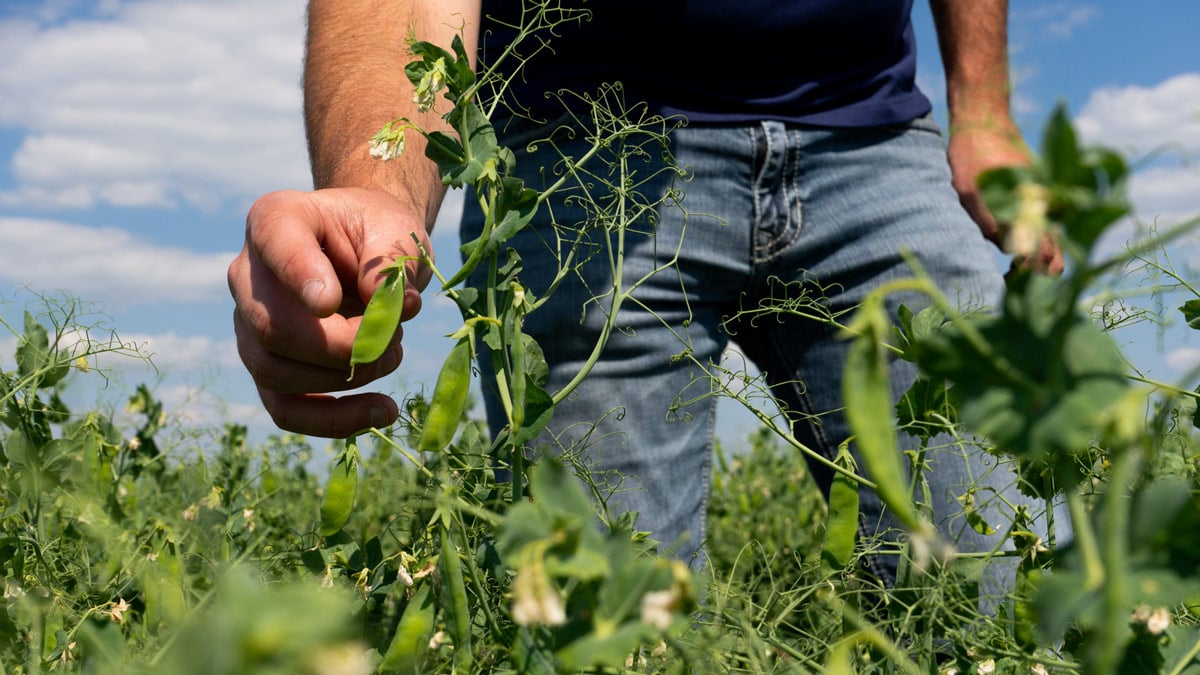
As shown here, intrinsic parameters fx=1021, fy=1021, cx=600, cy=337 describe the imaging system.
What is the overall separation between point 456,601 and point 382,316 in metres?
0.26

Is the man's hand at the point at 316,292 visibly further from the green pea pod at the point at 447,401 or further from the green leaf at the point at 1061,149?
the green leaf at the point at 1061,149

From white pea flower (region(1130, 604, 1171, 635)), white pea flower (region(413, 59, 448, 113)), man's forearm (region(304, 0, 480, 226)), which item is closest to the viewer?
white pea flower (region(1130, 604, 1171, 635))

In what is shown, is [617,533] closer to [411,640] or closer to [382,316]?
[411,640]

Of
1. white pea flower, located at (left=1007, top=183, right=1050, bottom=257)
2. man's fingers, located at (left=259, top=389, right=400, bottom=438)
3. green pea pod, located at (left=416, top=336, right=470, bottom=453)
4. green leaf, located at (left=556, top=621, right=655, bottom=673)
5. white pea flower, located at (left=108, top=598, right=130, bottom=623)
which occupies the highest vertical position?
white pea flower, located at (left=1007, top=183, right=1050, bottom=257)

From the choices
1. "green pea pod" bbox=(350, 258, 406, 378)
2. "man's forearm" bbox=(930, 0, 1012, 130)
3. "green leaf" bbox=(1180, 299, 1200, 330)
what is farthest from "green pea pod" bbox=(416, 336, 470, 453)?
"man's forearm" bbox=(930, 0, 1012, 130)

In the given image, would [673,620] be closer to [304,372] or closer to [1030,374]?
[1030,374]

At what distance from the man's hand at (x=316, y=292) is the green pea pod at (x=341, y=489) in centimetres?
21

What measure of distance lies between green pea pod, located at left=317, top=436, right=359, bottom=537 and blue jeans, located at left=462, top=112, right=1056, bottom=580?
0.99m

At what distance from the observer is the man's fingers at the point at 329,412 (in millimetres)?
1135

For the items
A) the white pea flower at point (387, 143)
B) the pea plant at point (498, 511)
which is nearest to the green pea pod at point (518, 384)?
the pea plant at point (498, 511)

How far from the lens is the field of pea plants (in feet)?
1.18

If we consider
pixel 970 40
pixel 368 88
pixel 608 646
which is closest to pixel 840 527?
pixel 608 646

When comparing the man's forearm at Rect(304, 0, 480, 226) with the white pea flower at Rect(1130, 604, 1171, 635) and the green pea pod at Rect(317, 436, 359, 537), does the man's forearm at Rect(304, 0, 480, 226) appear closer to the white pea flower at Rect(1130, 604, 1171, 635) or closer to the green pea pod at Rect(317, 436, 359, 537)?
the green pea pod at Rect(317, 436, 359, 537)

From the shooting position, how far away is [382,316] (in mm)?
836
